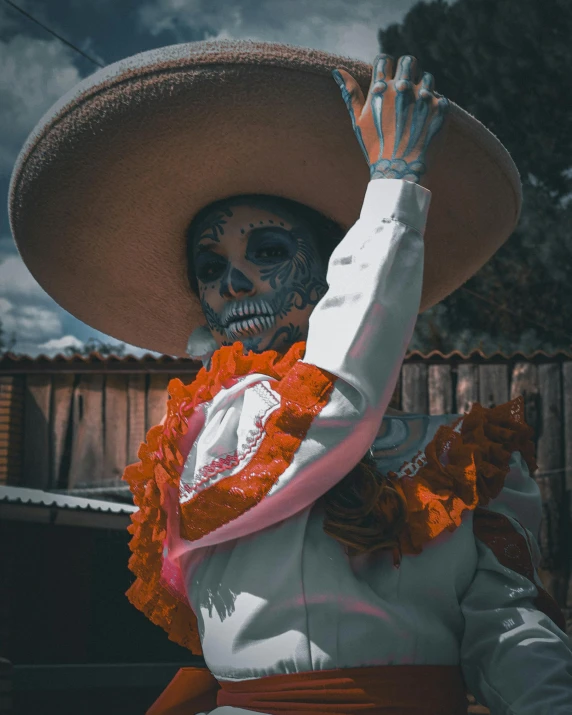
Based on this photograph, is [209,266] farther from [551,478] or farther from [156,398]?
[551,478]

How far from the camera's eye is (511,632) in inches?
54.2

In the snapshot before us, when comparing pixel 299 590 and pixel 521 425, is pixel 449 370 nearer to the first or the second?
pixel 521 425

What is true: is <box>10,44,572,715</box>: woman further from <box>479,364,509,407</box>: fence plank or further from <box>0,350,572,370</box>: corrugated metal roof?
<box>479,364,509,407</box>: fence plank

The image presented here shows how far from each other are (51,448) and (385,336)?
228 inches

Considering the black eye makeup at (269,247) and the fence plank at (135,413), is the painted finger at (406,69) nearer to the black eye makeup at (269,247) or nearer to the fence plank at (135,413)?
the black eye makeup at (269,247)

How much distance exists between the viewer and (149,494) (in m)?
1.46

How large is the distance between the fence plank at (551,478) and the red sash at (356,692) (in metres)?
4.92

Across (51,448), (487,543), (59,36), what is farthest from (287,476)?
(51,448)

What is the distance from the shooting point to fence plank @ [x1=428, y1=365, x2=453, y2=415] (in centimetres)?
617

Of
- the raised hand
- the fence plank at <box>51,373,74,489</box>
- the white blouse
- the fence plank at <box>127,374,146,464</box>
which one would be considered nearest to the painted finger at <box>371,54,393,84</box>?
the raised hand

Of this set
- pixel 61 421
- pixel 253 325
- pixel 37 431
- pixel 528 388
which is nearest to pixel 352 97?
pixel 253 325

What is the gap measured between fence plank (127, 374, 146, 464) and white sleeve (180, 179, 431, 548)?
5086mm

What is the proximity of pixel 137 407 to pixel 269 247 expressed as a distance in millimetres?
4860

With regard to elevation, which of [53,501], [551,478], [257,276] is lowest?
[551,478]
